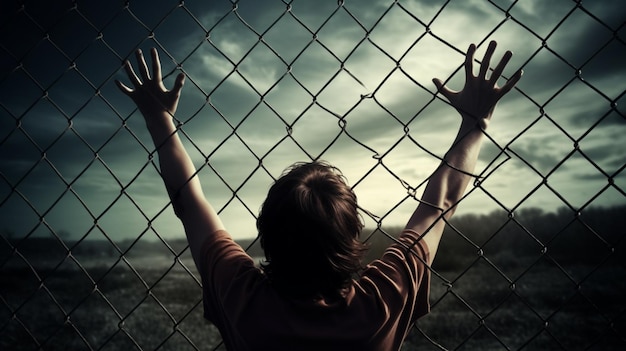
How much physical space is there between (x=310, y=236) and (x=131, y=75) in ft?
3.46

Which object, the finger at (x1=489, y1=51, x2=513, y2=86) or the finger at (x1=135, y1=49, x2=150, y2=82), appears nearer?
the finger at (x1=489, y1=51, x2=513, y2=86)

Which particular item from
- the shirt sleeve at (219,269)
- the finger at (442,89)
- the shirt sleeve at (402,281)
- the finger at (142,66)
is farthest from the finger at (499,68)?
the finger at (142,66)

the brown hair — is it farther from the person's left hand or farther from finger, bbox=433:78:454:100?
the person's left hand

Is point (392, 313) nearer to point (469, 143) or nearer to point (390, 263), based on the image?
point (390, 263)

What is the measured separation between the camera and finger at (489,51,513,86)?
138cm

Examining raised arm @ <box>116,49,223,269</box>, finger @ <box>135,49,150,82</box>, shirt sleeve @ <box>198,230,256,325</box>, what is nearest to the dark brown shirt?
shirt sleeve @ <box>198,230,256,325</box>

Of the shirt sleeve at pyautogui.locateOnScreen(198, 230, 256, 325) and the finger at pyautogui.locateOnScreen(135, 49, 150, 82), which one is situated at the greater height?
the finger at pyautogui.locateOnScreen(135, 49, 150, 82)

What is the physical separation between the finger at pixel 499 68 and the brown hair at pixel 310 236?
620mm

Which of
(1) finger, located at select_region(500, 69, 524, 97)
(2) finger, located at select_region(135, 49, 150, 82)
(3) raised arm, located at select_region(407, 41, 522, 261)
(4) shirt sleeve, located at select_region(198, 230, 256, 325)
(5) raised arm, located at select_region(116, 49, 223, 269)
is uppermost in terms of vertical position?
(1) finger, located at select_region(500, 69, 524, 97)

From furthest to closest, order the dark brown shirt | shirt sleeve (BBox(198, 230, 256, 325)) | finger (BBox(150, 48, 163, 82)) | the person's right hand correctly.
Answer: finger (BBox(150, 48, 163, 82)), the person's right hand, shirt sleeve (BBox(198, 230, 256, 325)), the dark brown shirt

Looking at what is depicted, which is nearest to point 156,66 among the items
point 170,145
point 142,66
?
point 142,66

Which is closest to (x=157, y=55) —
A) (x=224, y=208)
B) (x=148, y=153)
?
(x=148, y=153)

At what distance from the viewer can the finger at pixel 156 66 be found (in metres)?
1.69

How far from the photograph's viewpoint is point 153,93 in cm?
173
